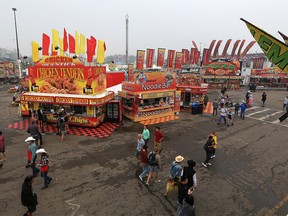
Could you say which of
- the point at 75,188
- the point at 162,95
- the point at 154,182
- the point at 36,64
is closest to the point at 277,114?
the point at 162,95

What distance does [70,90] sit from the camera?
15.2 m

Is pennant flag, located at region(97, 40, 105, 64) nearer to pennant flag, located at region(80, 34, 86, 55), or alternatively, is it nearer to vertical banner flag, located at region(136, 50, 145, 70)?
pennant flag, located at region(80, 34, 86, 55)

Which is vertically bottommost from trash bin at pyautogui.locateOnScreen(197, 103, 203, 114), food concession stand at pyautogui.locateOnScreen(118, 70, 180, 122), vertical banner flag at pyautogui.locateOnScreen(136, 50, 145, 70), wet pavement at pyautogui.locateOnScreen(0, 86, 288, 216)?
wet pavement at pyautogui.locateOnScreen(0, 86, 288, 216)

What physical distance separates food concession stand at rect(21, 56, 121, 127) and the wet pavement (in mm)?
2186

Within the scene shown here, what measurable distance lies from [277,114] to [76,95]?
61.8 feet

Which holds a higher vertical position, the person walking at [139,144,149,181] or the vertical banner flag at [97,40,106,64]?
the vertical banner flag at [97,40,106,64]

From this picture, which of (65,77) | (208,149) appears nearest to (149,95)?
(65,77)

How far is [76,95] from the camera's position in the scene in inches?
589

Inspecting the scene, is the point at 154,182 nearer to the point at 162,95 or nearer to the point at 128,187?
the point at 128,187

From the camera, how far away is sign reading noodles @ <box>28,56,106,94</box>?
14.7m

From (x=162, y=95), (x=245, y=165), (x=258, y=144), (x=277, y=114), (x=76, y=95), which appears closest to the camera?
(x=245, y=165)

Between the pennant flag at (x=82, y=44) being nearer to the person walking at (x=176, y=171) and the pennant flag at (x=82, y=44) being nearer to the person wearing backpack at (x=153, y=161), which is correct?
the person wearing backpack at (x=153, y=161)

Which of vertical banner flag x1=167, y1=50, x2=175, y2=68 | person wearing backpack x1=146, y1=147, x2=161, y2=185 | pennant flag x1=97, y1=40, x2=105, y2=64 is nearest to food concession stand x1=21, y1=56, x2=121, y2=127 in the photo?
pennant flag x1=97, y1=40, x2=105, y2=64

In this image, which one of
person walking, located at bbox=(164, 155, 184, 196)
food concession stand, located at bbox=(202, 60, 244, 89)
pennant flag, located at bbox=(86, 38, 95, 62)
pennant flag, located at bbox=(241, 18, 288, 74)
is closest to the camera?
pennant flag, located at bbox=(241, 18, 288, 74)
